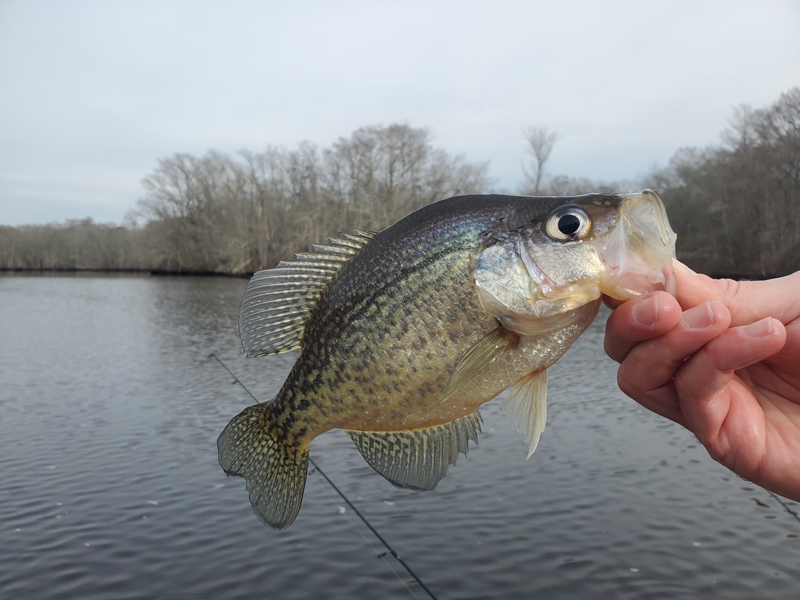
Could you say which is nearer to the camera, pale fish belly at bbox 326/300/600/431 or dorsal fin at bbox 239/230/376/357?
pale fish belly at bbox 326/300/600/431

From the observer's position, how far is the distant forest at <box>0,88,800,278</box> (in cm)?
4712

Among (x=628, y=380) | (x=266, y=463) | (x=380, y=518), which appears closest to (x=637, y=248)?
(x=628, y=380)

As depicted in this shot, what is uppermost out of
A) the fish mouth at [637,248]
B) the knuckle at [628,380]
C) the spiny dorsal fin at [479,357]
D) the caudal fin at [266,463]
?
the fish mouth at [637,248]

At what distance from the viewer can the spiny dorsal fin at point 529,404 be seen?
6.73 feet

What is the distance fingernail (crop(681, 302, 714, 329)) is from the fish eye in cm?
57

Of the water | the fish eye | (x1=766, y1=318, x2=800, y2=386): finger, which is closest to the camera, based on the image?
the fish eye

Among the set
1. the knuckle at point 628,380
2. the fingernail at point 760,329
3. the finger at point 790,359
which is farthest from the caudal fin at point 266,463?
the finger at point 790,359

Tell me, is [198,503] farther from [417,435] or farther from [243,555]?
[417,435]

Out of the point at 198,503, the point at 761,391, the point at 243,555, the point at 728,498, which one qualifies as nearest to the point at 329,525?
the point at 243,555

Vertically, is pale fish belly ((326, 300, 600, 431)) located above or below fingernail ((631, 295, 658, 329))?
below

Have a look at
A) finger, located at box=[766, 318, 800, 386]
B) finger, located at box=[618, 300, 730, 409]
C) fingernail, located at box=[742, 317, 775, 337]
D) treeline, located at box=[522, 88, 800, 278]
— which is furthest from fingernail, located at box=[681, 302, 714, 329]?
treeline, located at box=[522, 88, 800, 278]

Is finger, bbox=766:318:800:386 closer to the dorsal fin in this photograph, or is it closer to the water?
the dorsal fin

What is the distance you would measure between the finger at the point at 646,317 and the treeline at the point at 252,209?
42607 millimetres

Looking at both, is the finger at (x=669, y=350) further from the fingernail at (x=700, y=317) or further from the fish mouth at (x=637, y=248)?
the fish mouth at (x=637, y=248)
